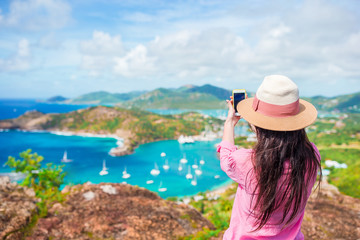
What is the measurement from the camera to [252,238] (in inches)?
55.1

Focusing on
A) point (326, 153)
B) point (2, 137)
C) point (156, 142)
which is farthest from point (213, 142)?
point (2, 137)

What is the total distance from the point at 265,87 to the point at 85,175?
39787mm

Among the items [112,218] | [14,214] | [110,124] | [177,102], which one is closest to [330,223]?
[112,218]

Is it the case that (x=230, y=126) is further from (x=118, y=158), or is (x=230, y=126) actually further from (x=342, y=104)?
(x=342, y=104)

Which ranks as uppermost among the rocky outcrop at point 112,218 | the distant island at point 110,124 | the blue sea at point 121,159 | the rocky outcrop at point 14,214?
the rocky outcrop at point 14,214

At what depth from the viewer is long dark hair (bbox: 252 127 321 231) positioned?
118 centimetres

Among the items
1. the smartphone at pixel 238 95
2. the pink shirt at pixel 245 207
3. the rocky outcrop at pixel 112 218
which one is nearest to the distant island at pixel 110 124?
the rocky outcrop at pixel 112 218

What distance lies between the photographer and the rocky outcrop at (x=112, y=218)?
4234 mm

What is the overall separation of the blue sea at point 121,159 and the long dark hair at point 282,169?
29.0 meters

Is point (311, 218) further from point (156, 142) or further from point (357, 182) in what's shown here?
point (156, 142)

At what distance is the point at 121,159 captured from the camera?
4631cm

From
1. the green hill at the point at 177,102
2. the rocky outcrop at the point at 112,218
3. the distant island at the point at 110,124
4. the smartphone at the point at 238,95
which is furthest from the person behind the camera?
the green hill at the point at 177,102

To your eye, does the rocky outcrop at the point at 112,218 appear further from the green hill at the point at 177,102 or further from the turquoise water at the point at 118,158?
the green hill at the point at 177,102

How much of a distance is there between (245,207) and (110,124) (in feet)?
243
